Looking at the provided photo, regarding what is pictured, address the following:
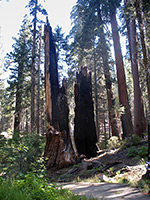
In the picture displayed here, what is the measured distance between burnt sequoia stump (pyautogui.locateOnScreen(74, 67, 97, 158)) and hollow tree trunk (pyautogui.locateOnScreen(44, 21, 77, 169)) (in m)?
1.05

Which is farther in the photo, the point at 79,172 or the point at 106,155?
the point at 106,155

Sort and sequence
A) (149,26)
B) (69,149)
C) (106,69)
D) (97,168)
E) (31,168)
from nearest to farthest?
(31,168)
(97,168)
(149,26)
(69,149)
(106,69)

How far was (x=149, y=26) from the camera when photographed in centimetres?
1001

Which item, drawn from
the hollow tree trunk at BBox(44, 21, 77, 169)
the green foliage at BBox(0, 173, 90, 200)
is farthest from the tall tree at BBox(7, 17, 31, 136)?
the green foliage at BBox(0, 173, 90, 200)

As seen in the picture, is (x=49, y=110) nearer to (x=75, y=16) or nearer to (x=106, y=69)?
(x=106, y=69)

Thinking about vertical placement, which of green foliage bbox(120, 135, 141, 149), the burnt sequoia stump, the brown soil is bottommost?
the brown soil

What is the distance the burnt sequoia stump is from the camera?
11617 mm

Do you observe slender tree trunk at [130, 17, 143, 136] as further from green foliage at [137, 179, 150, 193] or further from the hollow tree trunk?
green foliage at [137, 179, 150, 193]

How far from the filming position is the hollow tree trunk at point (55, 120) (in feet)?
33.8

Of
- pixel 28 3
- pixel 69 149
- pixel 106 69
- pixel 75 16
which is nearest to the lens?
pixel 69 149

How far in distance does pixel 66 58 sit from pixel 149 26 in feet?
51.0

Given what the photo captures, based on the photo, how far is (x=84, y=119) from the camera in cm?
1195

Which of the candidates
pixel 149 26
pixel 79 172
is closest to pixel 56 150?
pixel 79 172

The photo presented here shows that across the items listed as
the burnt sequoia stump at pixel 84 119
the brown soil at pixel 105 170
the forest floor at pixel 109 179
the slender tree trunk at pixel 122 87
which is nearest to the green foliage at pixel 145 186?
the forest floor at pixel 109 179
